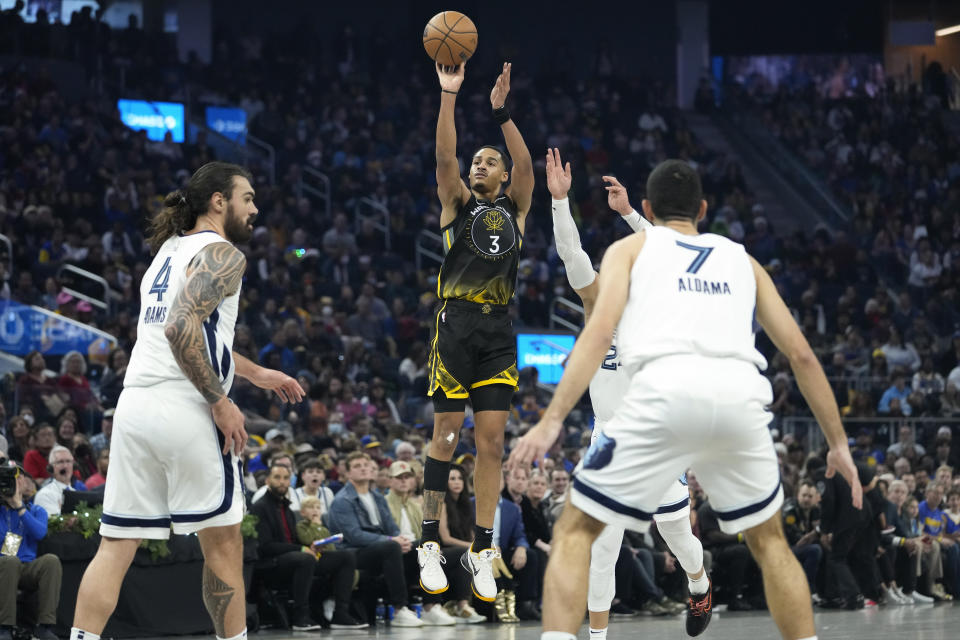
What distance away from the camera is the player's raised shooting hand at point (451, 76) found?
27.6ft

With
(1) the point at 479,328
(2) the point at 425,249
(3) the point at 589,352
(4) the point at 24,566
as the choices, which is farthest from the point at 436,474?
(2) the point at 425,249

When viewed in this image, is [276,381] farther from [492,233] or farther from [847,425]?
[847,425]

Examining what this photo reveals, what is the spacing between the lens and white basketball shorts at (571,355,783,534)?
18.3ft

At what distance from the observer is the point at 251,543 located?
41.8 ft

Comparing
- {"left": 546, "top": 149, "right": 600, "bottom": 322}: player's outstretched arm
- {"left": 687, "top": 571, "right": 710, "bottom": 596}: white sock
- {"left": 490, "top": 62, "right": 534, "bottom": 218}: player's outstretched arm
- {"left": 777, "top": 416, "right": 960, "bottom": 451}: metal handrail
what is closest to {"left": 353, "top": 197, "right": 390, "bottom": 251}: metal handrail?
{"left": 777, "top": 416, "right": 960, "bottom": 451}: metal handrail

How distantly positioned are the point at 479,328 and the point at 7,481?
4.79m

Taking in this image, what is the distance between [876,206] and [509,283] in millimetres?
21536

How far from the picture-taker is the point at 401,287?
2203cm

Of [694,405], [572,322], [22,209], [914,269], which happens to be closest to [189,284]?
[694,405]

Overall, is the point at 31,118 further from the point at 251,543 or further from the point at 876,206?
the point at 876,206

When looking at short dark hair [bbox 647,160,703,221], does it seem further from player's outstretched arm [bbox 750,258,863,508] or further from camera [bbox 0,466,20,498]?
camera [bbox 0,466,20,498]

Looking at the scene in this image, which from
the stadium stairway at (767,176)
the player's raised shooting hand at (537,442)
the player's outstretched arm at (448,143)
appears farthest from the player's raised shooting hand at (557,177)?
the stadium stairway at (767,176)

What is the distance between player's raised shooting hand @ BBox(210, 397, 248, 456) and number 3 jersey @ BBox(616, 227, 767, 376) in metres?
1.91

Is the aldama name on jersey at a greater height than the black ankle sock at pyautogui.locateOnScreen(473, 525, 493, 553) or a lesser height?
greater
